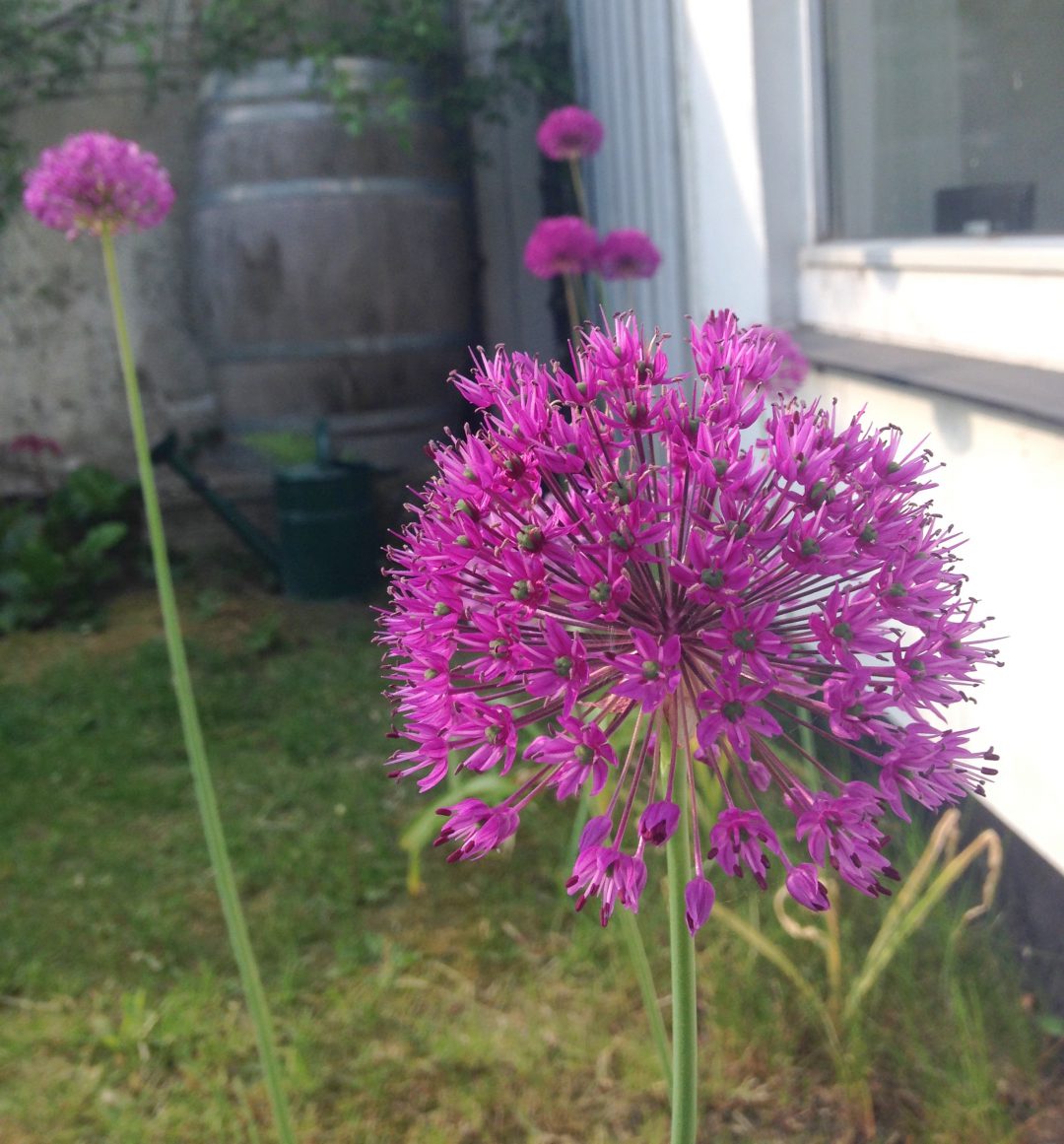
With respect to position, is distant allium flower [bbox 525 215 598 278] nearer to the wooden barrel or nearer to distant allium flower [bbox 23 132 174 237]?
distant allium flower [bbox 23 132 174 237]

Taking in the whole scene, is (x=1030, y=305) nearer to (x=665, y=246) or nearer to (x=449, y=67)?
(x=665, y=246)

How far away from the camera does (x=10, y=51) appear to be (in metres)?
4.62

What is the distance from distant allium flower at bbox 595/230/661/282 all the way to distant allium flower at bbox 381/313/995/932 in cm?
194

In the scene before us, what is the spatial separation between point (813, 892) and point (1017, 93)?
1523mm

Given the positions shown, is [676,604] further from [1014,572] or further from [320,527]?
[320,527]

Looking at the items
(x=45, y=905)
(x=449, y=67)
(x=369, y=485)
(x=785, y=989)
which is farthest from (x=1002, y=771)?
(x=449, y=67)

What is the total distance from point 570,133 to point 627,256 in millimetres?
497

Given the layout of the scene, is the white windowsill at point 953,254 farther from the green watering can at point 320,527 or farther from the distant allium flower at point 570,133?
the green watering can at point 320,527

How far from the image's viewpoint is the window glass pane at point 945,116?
5.54ft

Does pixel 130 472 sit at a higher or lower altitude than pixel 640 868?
lower

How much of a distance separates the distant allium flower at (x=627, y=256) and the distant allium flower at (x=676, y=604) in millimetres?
1939

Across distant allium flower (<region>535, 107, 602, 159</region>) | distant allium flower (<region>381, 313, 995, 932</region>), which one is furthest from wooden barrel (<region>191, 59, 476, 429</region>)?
distant allium flower (<region>381, 313, 995, 932</region>)

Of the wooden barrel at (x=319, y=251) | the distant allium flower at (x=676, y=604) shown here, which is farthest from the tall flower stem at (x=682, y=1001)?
the wooden barrel at (x=319, y=251)

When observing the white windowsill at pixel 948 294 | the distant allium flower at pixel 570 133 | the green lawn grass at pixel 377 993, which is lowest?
the green lawn grass at pixel 377 993
